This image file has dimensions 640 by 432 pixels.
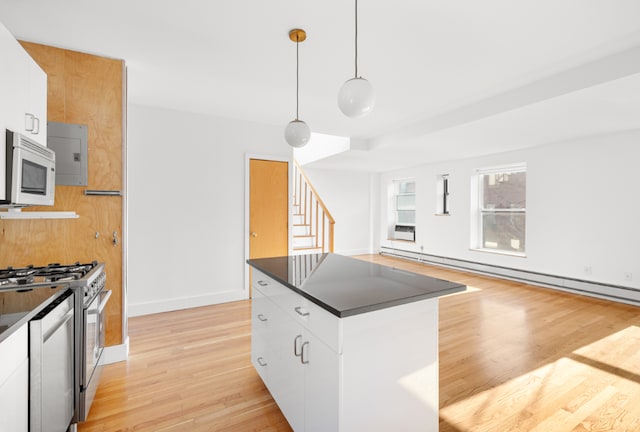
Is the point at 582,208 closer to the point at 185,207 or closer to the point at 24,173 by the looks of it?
the point at 185,207

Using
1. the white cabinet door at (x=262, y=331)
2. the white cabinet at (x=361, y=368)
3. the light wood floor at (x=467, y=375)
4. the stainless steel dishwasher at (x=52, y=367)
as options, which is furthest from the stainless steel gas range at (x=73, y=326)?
the white cabinet at (x=361, y=368)

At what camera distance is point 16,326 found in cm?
115

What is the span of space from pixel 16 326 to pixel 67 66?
7.68 feet

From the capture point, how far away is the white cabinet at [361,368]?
1303 millimetres

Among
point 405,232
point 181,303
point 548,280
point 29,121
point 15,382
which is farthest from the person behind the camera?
point 405,232

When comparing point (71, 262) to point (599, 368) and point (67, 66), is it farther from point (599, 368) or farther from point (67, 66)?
point (599, 368)

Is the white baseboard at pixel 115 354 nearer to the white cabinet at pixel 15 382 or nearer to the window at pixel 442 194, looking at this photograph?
the white cabinet at pixel 15 382

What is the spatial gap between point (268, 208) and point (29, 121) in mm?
2969

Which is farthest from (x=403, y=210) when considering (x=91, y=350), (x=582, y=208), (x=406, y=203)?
(x=91, y=350)

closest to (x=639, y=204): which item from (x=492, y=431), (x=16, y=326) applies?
(x=492, y=431)

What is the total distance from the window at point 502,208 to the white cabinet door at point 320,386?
18.1ft

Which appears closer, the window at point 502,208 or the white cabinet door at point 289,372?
the white cabinet door at point 289,372

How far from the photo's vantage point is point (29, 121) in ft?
6.27

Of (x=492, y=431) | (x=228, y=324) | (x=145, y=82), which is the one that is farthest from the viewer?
(x=228, y=324)
